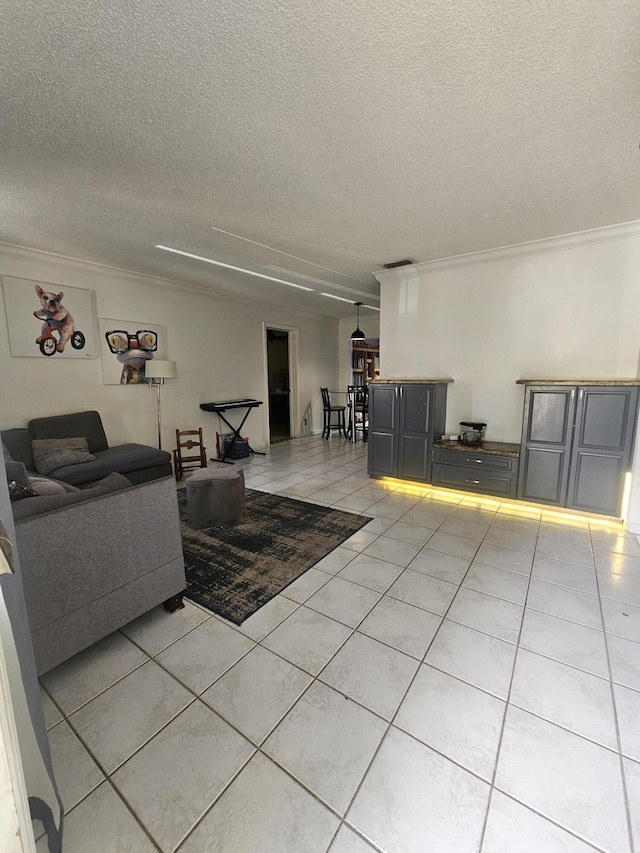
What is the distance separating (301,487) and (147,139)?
3332mm

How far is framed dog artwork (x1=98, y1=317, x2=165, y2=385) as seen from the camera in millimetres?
4391

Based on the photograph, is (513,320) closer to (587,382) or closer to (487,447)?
(587,382)

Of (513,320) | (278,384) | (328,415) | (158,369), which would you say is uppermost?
(513,320)

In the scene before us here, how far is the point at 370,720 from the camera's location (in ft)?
4.66

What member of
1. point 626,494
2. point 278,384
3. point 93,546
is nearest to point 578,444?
point 626,494

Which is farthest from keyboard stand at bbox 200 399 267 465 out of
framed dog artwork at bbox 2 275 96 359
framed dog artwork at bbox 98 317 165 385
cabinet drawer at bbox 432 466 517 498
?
cabinet drawer at bbox 432 466 517 498

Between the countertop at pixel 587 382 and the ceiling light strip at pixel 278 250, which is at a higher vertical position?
the ceiling light strip at pixel 278 250

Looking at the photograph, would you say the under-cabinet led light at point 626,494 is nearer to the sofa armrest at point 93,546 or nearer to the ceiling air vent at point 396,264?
the ceiling air vent at point 396,264

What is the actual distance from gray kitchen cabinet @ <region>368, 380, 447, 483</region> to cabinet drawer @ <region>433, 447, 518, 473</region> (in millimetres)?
161

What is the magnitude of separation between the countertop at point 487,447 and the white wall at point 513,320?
0.40ft

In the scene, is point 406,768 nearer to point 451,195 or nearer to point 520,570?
point 520,570

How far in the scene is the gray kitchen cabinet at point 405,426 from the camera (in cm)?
411

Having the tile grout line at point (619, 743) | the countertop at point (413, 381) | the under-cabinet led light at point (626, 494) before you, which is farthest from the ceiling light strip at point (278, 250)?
Answer: the tile grout line at point (619, 743)

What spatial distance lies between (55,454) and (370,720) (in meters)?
3.55
